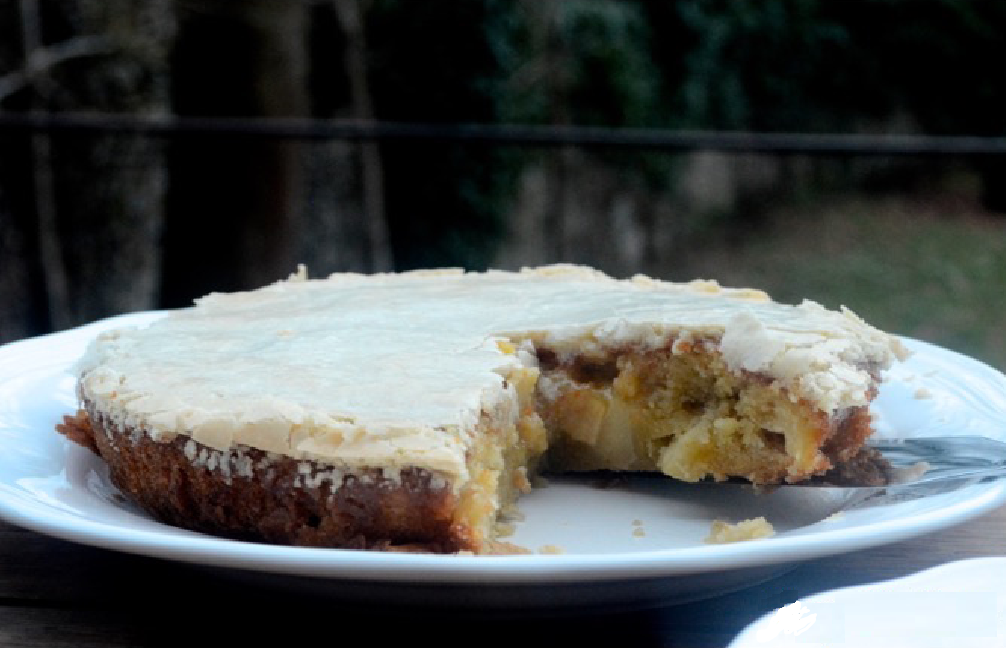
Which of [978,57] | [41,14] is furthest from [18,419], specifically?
[978,57]

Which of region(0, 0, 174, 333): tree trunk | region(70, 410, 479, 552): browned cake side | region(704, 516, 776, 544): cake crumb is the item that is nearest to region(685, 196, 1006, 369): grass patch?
region(0, 0, 174, 333): tree trunk

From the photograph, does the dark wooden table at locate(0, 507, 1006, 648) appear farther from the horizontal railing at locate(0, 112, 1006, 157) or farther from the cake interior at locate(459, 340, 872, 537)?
the horizontal railing at locate(0, 112, 1006, 157)

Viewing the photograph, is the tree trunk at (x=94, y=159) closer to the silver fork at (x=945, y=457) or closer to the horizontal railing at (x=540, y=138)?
the horizontal railing at (x=540, y=138)

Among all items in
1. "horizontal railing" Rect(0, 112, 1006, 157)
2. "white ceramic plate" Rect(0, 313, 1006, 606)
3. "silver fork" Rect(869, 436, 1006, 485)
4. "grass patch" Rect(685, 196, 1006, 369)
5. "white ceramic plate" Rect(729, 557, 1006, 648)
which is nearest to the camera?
"white ceramic plate" Rect(729, 557, 1006, 648)

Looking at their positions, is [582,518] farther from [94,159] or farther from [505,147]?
[505,147]

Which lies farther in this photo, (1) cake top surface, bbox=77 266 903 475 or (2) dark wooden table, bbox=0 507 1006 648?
(1) cake top surface, bbox=77 266 903 475

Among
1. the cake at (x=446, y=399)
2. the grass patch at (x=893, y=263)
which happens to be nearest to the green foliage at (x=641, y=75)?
the grass patch at (x=893, y=263)

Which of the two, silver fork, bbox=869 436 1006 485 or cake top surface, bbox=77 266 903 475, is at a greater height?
cake top surface, bbox=77 266 903 475
